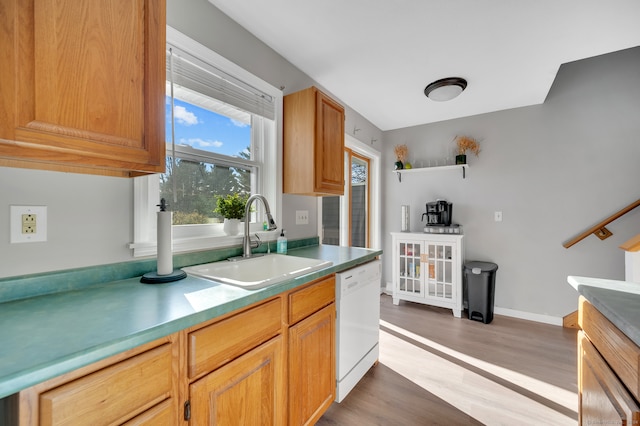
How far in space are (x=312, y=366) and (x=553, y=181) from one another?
124 inches

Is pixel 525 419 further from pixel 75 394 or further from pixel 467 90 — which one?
pixel 467 90

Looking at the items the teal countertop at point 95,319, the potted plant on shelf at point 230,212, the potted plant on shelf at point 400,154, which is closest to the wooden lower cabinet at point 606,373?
the teal countertop at point 95,319

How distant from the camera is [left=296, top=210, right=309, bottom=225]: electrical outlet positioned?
2.31m

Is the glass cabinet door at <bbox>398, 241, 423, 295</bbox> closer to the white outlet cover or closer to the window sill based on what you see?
the window sill

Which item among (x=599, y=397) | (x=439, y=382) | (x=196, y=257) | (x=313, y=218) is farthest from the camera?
(x=313, y=218)

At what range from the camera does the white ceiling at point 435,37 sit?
161 centimetres

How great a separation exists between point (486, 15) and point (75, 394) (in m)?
2.45

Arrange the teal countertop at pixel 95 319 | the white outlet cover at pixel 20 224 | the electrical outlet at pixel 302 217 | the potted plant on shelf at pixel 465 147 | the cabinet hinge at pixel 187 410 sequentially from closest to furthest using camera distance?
1. the teal countertop at pixel 95 319
2. the cabinet hinge at pixel 187 410
3. the white outlet cover at pixel 20 224
4. the electrical outlet at pixel 302 217
5. the potted plant on shelf at pixel 465 147

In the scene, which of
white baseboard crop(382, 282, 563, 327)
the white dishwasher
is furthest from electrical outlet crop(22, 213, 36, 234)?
white baseboard crop(382, 282, 563, 327)

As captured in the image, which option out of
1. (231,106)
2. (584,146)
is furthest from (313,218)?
(584,146)

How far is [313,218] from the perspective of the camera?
2484 millimetres

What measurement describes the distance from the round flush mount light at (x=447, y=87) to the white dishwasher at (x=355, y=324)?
1.67m

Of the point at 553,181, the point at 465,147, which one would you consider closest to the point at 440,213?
the point at 465,147

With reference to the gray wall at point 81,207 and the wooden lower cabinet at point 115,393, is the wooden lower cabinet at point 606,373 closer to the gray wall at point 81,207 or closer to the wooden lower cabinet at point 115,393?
the wooden lower cabinet at point 115,393
